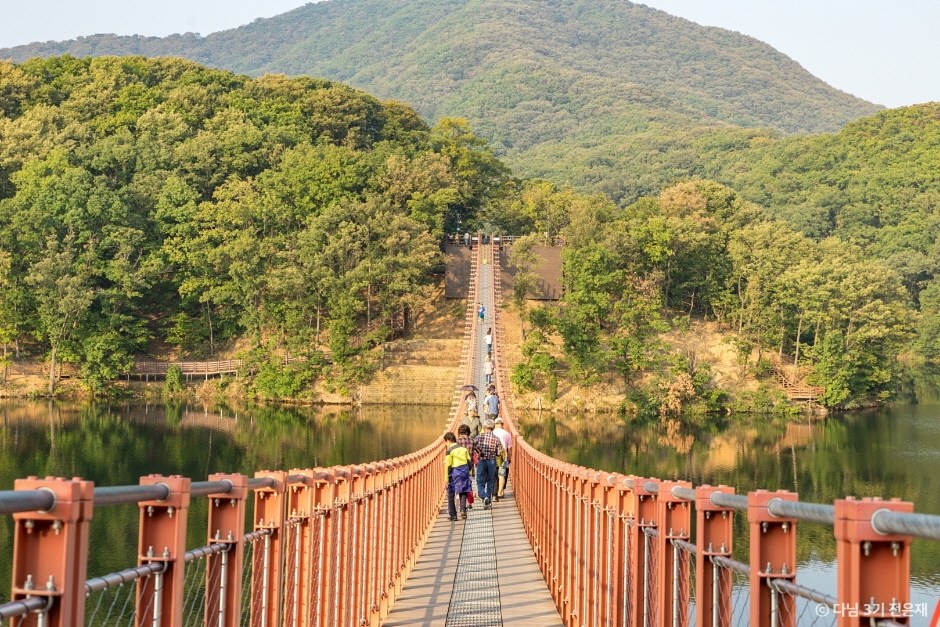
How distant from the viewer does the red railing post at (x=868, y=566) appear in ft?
7.85

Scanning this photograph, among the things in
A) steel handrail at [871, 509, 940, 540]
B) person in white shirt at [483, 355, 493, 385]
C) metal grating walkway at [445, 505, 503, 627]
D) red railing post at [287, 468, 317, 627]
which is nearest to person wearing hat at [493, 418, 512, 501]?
metal grating walkway at [445, 505, 503, 627]

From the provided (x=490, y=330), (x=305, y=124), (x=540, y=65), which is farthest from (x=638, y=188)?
(x=540, y=65)

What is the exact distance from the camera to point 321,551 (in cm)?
545

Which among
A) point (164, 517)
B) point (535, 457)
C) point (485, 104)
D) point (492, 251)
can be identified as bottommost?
point (535, 457)

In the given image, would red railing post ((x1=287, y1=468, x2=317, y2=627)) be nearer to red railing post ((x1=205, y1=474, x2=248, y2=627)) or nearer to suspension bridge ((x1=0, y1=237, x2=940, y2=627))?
suspension bridge ((x1=0, y1=237, x2=940, y2=627))

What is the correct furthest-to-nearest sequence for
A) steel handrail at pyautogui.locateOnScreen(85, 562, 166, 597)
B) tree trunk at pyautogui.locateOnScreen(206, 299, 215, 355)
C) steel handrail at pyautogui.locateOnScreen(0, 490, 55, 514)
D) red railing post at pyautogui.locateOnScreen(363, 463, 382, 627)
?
tree trunk at pyautogui.locateOnScreen(206, 299, 215, 355)
red railing post at pyautogui.locateOnScreen(363, 463, 382, 627)
steel handrail at pyautogui.locateOnScreen(85, 562, 166, 597)
steel handrail at pyautogui.locateOnScreen(0, 490, 55, 514)

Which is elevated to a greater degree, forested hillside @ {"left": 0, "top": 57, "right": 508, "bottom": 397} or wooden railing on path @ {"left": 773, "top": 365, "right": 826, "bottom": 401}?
forested hillside @ {"left": 0, "top": 57, "right": 508, "bottom": 397}

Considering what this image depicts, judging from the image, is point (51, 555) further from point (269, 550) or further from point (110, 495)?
point (269, 550)

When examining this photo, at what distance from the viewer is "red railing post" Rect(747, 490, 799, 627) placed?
313cm

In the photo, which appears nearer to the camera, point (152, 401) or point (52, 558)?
point (52, 558)

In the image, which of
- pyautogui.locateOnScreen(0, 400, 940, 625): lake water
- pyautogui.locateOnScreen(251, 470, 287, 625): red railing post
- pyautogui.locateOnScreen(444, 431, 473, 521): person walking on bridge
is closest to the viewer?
pyautogui.locateOnScreen(251, 470, 287, 625): red railing post

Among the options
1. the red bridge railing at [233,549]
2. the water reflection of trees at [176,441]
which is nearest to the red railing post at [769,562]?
the red bridge railing at [233,549]

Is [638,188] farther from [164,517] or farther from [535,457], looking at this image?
[164,517]

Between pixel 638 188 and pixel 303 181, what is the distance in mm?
35253
